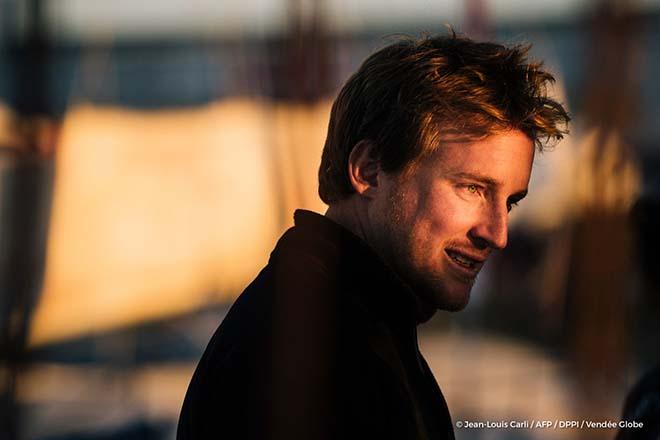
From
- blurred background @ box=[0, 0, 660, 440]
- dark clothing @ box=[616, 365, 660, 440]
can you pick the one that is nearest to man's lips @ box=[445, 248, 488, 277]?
dark clothing @ box=[616, 365, 660, 440]

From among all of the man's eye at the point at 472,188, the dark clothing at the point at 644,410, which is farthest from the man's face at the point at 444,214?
the dark clothing at the point at 644,410

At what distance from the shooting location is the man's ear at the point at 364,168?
42.1 inches

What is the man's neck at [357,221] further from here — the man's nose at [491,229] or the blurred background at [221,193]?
the blurred background at [221,193]

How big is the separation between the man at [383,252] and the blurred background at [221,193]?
528 millimetres

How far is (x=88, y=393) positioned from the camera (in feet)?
6.64

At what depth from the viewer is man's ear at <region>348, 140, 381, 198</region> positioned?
3.51 ft

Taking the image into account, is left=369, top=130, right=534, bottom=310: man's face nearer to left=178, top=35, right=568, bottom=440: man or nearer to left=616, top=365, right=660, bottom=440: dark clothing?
left=178, top=35, right=568, bottom=440: man

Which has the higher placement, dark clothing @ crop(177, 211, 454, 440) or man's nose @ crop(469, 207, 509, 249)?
man's nose @ crop(469, 207, 509, 249)

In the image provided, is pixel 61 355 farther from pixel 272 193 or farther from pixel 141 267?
pixel 272 193

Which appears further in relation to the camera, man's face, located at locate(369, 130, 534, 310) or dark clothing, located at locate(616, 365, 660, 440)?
dark clothing, located at locate(616, 365, 660, 440)

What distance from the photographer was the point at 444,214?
1.04 metres

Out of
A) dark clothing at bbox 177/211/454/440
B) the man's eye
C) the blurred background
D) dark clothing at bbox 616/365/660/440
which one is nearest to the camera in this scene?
dark clothing at bbox 177/211/454/440

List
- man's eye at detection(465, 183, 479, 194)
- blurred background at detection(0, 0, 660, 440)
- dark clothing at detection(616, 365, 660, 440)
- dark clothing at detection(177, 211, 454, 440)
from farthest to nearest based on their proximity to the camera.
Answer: blurred background at detection(0, 0, 660, 440) → dark clothing at detection(616, 365, 660, 440) → man's eye at detection(465, 183, 479, 194) → dark clothing at detection(177, 211, 454, 440)

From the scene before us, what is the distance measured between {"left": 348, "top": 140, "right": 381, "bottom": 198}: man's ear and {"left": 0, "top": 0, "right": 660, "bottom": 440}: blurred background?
504 millimetres
